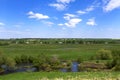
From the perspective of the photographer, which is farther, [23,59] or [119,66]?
[23,59]

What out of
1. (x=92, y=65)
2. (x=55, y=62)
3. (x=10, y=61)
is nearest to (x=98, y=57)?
(x=92, y=65)

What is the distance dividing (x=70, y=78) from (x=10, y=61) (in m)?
44.4

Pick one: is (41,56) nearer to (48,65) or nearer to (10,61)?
(48,65)

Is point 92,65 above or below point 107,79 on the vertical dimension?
below

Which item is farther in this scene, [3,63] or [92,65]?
[92,65]

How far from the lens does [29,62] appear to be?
84.5 m

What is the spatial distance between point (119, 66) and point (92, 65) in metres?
23.0

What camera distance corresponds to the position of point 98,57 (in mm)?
87875

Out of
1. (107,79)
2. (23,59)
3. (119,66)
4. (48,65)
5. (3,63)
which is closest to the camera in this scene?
(107,79)

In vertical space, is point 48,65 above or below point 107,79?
below

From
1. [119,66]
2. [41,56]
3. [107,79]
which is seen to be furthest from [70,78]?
[41,56]

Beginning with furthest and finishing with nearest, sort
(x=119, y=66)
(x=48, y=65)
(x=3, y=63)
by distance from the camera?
(x=48, y=65) → (x=3, y=63) → (x=119, y=66)

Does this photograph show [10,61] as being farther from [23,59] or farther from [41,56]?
[23,59]

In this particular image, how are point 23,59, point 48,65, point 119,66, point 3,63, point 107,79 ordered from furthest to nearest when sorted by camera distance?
point 23,59, point 48,65, point 3,63, point 119,66, point 107,79
